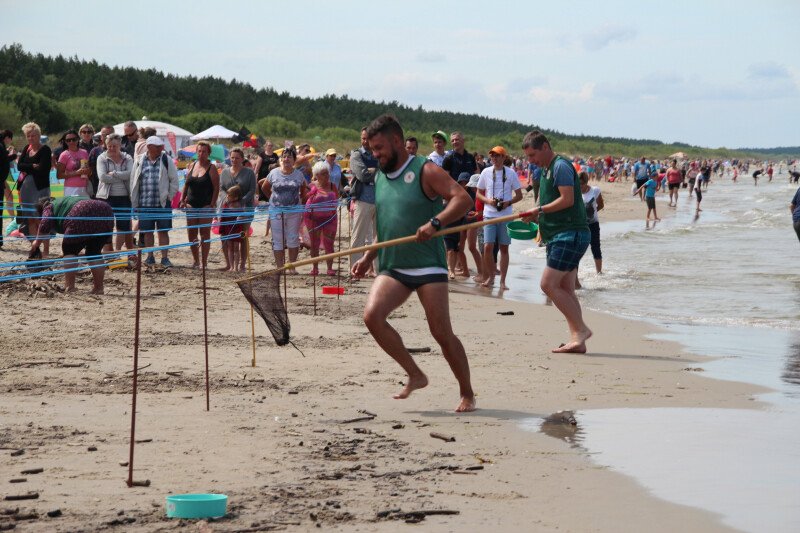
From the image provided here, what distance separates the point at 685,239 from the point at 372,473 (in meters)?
25.7

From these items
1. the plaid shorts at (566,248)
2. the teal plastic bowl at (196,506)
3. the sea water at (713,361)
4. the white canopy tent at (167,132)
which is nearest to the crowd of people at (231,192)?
the sea water at (713,361)

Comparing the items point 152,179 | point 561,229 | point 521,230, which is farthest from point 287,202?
point 561,229

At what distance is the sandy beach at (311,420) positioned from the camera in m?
5.19

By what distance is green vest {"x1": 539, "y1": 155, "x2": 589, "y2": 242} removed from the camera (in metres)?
10.0

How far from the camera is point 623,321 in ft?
43.6

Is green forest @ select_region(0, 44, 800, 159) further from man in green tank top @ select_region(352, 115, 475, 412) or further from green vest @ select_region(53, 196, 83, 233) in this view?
man in green tank top @ select_region(352, 115, 475, 412)

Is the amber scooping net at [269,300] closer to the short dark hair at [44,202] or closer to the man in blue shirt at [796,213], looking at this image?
the short dark hair at [44,202]

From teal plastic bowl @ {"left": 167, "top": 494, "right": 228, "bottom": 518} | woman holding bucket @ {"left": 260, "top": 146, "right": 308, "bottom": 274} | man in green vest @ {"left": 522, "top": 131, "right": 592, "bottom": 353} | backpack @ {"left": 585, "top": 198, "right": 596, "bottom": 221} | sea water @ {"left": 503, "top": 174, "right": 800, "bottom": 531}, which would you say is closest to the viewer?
teal plastic bowl @ {"left": 167, "top": 494, "right": 228, "bottom": 518}

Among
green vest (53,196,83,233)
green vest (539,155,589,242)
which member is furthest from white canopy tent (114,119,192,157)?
green vest (539,155,589,242)

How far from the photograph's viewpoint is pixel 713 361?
10.4 m

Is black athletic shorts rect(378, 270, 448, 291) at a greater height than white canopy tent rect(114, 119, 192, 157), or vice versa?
white canopy tent rect(114, 119, 192, 157)

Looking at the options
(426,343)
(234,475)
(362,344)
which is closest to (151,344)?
(362,344)

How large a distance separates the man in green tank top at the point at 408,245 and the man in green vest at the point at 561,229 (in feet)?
9.27

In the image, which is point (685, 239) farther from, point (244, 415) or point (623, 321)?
point (244, 415)
